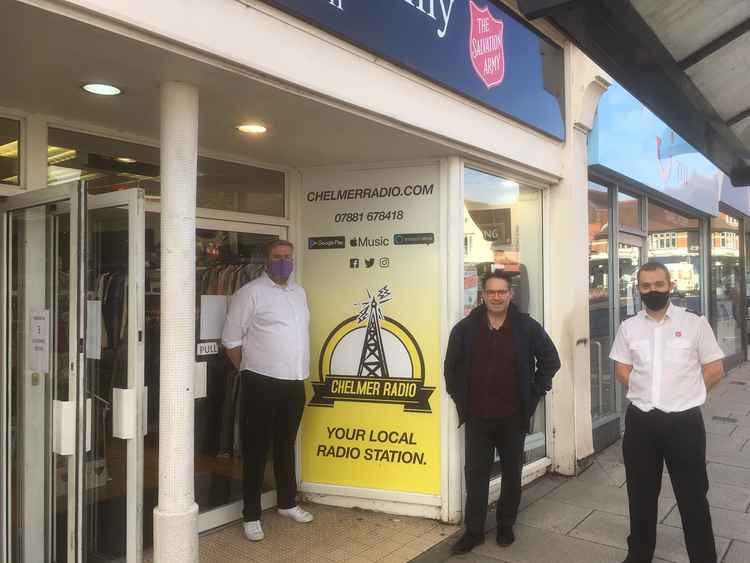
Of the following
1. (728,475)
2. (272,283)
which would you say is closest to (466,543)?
(272,283)

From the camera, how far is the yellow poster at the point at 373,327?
4.81m

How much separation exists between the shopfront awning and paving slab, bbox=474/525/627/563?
2.60m

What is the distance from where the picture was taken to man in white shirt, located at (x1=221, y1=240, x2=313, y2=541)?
4418 mm

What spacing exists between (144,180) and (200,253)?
24.5 inches

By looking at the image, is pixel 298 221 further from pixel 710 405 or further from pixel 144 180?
pixel 710 405

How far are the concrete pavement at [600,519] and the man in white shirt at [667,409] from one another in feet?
1.68

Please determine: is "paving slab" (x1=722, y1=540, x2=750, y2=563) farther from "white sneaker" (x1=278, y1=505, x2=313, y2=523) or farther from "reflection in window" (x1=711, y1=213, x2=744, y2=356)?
"reflection in window" (x1=711, y1=213, x2=744, y2=356)

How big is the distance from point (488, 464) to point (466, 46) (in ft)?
9.14

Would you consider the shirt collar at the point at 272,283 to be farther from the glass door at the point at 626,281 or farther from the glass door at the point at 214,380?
the glass door at the point at 626,281

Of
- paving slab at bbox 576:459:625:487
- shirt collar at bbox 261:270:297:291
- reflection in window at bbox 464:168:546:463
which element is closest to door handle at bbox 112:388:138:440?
shirt collar at bbox 261:270:297:291

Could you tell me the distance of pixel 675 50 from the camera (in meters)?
3.12

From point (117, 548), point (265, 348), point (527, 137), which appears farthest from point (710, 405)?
point (117, 548)

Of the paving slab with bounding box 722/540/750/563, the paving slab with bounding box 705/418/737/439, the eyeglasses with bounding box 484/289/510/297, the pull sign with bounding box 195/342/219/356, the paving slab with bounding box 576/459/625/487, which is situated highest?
the eyeglasses with bounding box 484/289/510/297

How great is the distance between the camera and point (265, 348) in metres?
4.41
